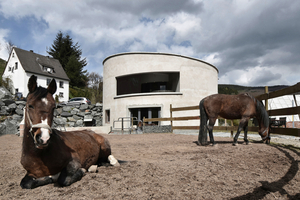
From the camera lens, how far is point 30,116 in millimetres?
2271

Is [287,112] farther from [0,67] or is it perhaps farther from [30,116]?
[0,67]

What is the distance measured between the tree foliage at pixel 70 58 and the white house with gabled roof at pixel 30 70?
4015 mm

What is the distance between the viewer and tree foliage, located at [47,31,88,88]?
42500mm

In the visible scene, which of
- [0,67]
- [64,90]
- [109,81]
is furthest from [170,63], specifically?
[0,67]

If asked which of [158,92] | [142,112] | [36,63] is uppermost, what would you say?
[36,63]

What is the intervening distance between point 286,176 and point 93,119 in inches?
945

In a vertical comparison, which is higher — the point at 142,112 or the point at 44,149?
the point at 142,112

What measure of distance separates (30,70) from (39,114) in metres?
34.3

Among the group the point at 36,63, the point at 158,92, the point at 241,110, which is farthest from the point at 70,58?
the point at 241,110

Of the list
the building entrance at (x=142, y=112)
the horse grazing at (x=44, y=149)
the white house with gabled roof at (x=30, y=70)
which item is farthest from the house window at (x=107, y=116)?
the horse grazing at (x=44, y=149)

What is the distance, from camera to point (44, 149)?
2422mm

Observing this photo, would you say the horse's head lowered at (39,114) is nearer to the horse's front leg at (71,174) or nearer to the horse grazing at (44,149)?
the horse grazing at (44,149)

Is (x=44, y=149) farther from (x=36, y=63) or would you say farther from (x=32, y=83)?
(x=36, y=63)

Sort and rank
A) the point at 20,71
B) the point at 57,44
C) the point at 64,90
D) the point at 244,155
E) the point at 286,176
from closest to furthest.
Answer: the point at 286,176 → the point at 244,155 → the point at 20,71 → the point at 64,90 → the point at 57,44
